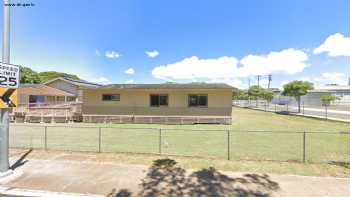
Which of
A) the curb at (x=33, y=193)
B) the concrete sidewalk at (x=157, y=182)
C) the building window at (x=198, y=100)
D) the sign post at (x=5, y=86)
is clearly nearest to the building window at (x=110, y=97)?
the building window at (x=198, y=100)

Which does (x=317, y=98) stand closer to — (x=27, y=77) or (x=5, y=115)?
(x=5, y=115)

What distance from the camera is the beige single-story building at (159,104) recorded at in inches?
685

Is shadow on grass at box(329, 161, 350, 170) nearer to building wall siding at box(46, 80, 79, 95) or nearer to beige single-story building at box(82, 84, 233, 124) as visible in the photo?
beige single-story building at box(82, 84, 233, 124)

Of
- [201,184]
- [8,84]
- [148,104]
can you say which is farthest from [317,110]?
[8,84]

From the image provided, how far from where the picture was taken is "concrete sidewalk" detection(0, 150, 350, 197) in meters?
4.31

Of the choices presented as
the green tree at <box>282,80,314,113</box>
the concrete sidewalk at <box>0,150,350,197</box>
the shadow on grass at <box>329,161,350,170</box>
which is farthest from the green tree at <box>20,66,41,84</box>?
the shadow on grass at <box>329,161,350,170</box>

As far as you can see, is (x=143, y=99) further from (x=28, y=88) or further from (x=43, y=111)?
(x=28, y=88)

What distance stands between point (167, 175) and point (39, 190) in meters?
2.85

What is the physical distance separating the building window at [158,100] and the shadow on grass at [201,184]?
1276 centimetres

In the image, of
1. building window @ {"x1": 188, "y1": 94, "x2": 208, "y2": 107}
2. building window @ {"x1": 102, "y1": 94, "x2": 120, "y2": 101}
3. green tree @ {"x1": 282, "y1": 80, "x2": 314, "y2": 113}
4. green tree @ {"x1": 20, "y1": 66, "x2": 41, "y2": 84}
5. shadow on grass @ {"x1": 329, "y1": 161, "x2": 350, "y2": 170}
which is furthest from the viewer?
green tree @ {"x1": 20, "y1": 66, "x2": 41, "y2": 84}

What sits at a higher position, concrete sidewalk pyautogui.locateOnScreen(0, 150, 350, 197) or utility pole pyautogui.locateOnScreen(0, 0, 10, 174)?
utility pole pyautogui.locateOnScreen(0, 0, 10, 174)

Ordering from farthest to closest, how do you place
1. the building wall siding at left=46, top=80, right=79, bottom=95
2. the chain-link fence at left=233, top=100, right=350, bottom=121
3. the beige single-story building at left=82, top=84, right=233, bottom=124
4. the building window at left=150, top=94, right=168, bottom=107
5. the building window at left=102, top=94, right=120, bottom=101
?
the building wall siding at left=46, top=80, right=79, bottom=95, the chain-link fence at left=233, top=100, right=350, bottom=121, the building window at left=102, top=94, right=120, bottom=101, the building window at left=150, top=94, right=168, bottom=107, the beige single-story building at left=82, top=84, right=233, bottom=124

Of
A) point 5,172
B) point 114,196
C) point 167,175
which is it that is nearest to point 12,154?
point 5,172

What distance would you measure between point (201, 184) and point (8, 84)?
210 inches
